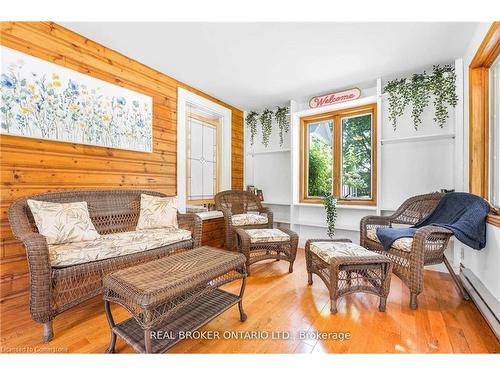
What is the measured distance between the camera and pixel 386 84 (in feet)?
10.3

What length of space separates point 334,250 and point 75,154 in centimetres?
257

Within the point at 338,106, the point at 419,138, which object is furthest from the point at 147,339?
the point at 338,106

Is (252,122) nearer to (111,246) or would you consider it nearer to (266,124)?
(266,124)

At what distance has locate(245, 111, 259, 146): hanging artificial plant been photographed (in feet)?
14.6

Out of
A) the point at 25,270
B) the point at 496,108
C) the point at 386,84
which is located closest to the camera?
the point at 25,270

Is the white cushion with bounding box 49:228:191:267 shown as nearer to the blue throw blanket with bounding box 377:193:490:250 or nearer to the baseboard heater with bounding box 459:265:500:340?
the blue throw blanket with bounding box 377:193:490:250

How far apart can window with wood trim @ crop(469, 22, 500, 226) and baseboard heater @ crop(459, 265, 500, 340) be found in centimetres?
78

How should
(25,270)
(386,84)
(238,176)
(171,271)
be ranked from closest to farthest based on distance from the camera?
1. (171,271)
2. (25,270)
3. (386,84)
4. (238,176)

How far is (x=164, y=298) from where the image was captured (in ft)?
3.96

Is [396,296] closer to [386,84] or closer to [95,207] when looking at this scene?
[386,84]

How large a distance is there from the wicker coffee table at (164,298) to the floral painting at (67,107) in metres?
1.55

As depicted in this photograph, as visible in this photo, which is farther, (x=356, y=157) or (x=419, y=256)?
(x=356, y=157)

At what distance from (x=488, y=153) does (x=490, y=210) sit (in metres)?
0.64

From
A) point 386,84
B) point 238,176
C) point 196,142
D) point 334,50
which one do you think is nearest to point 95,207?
point 196,142
